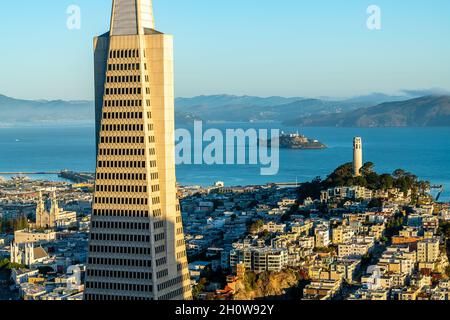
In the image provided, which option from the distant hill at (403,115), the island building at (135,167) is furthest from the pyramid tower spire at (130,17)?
the distant hill at (403,115)

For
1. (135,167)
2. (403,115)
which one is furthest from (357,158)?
(403,115)

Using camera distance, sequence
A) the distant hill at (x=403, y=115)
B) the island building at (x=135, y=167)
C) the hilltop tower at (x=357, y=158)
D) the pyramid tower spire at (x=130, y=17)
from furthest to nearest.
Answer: the distant hill at (x=403, y=115) → the hilltop tower at (x=357, y=158) → the pyramid tower spire at (x=130, y=17) → the island building at (x=135, y=167)

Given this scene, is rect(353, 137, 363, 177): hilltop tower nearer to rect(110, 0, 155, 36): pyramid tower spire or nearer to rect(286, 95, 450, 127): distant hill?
rect(110, 0, 155, 36): pyramid tower spire

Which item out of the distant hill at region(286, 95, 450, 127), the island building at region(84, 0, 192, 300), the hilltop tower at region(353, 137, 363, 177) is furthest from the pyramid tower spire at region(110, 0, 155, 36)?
the distant hill at region(286, 95, 450, 127)

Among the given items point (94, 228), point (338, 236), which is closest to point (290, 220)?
point (338, 236)

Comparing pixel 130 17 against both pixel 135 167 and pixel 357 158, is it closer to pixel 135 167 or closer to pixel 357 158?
pixel 135 167

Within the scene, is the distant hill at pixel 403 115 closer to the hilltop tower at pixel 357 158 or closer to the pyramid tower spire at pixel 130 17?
the hilltop tower at pixel 357 158

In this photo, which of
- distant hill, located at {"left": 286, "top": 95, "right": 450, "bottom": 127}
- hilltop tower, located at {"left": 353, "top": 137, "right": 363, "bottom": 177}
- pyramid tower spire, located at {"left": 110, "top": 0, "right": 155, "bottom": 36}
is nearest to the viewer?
pyramid tower spire, located at {"left": 110, "top": 0, "right": 155, "bottom": 36}
